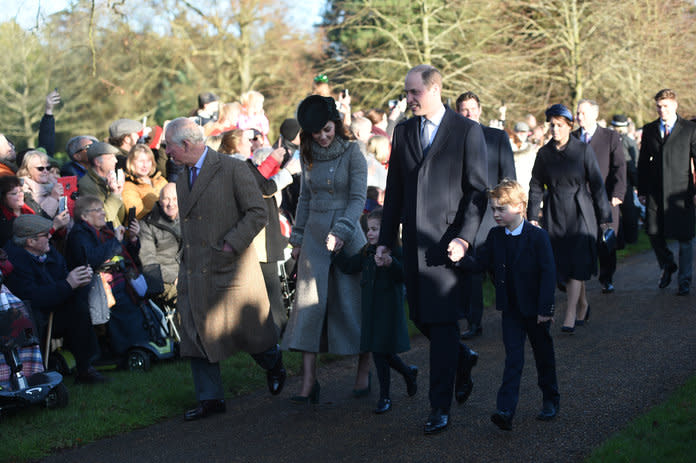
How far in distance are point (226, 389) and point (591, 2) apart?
18.8m

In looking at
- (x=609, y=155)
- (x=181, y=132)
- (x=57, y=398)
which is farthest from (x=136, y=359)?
(x=609, y=155)

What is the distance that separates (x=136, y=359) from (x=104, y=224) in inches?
48.5

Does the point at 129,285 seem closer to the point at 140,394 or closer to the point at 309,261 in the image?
the point at 140,394

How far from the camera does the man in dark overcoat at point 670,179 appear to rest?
11.0 m

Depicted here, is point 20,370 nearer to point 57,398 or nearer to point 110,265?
point 57,398

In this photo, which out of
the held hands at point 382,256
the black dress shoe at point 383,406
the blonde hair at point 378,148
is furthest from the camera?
the blonde hair at point 378,148

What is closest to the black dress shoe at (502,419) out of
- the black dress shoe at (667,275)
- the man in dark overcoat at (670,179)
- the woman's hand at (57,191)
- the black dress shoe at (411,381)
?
the black dress shoe at (411,381)

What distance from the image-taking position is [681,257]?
1086 cm

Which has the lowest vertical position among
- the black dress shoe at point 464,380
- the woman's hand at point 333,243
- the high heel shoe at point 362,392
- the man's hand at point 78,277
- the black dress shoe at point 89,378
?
the high heel shoe at point 362,392

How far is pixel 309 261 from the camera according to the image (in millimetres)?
6824

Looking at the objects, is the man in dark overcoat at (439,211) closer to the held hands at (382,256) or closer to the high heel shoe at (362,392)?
the held hands at (382,256)

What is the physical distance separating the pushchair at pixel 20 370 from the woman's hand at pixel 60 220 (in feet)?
5.50

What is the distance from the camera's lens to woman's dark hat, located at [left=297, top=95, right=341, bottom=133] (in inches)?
263

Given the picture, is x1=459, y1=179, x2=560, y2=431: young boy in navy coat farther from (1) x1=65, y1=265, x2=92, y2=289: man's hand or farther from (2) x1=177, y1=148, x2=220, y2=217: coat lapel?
(1) x1=65, y1=265, x2=92, y2=289: man's hand
